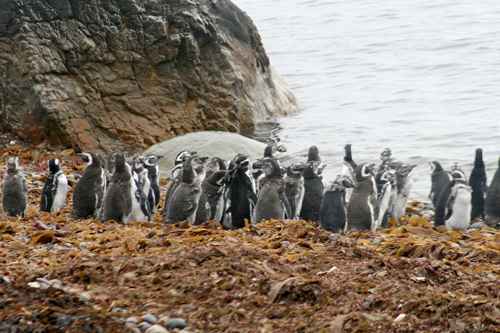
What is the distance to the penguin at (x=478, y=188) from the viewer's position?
44.9ft

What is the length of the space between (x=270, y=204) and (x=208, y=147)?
537 cm

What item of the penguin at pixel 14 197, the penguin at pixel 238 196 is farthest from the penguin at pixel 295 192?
the penguin at pixel 14 197

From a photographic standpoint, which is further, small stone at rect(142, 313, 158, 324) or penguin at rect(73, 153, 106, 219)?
penguin at rect(73, 153, 106, 219)

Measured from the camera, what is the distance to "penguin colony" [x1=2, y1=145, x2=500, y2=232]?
38.9 ft

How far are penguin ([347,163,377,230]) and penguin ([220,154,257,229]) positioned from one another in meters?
1.11

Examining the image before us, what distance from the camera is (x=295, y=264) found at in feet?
26.7

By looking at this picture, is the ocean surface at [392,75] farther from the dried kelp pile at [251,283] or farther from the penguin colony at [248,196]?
the dried kelp pile at [251,283]

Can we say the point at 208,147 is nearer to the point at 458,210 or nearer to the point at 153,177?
the point at 153,177

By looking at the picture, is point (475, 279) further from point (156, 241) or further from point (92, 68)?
point (92, 68)

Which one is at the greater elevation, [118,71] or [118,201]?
Answer: [118,71]

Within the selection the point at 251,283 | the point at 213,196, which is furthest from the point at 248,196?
the point at 251,283

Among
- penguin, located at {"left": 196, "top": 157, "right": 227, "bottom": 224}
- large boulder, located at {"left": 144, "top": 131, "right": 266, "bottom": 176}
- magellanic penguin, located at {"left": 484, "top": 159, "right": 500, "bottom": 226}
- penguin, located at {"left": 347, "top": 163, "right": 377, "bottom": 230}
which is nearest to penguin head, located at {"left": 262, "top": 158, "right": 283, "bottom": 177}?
penguin, located at {"left": 196, "top": 157, "right": 227, "bottom": 224}

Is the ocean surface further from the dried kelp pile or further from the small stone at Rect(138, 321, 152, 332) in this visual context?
the small stone at Rect(138, 321, 152, 332)

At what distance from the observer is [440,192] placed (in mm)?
13812
